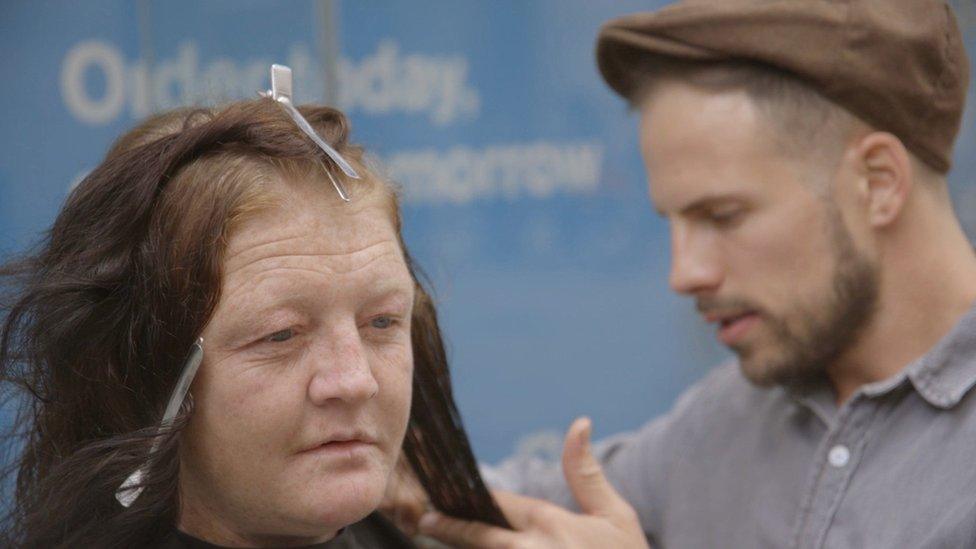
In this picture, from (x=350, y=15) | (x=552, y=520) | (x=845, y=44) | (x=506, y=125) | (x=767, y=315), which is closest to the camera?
(x=552, y=520)

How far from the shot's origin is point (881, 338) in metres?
2.32

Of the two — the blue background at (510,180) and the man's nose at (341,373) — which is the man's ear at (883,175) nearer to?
the blue background at (510,180)

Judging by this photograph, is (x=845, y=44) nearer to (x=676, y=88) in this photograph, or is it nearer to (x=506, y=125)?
(x=676, y=88)

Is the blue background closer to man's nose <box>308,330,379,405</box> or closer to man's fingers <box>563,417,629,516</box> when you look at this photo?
man's fingers <box>563,417,629,516</box>

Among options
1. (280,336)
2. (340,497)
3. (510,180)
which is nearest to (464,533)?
(340,497)

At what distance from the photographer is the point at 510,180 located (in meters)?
3.81

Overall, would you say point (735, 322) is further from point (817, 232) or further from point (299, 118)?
point (299, 118)

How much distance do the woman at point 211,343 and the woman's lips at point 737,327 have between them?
1.03 m

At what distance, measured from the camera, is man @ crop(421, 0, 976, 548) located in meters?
2.19

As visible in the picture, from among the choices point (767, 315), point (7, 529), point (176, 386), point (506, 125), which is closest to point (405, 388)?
point (176, 386)

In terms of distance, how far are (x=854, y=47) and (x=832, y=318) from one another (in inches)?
20.8

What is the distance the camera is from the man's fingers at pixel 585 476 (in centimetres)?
205

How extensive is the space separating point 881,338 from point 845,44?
1.93 feet

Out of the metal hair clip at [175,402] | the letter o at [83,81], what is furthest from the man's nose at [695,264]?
the letter o at [83,81]
